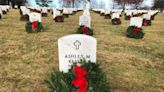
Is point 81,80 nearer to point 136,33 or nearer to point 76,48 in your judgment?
point 76,48

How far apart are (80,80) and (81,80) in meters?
0.02

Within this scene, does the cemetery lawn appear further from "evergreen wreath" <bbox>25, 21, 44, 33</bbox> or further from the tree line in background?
the tree line in background

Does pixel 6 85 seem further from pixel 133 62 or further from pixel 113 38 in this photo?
pixel 113 38

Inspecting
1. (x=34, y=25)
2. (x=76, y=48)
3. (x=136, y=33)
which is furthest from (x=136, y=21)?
(x=76, y=48)

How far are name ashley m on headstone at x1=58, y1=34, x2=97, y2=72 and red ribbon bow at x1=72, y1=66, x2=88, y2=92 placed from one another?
2.04 ft

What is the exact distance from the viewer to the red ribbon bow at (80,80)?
510cm

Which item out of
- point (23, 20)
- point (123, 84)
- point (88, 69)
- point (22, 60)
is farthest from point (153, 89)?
point (23, 20)

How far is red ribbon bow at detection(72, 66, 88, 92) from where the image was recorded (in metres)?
5.10

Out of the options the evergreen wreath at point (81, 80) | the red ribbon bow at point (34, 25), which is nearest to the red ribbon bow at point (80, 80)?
the evergreen wreath at point (81, 80)

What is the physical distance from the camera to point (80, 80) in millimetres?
5160

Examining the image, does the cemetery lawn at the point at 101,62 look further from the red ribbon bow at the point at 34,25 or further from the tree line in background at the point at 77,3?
the tree line in background at the point at 77,3

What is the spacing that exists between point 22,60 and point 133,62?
3588 mm

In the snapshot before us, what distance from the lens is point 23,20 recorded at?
61.2 feet

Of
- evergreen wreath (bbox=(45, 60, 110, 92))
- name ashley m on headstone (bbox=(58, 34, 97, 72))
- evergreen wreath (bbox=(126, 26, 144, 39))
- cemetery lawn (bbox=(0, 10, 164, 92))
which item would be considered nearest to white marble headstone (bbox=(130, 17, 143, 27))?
evergreen wreath (bbox=(126, 26, 144, 39))
